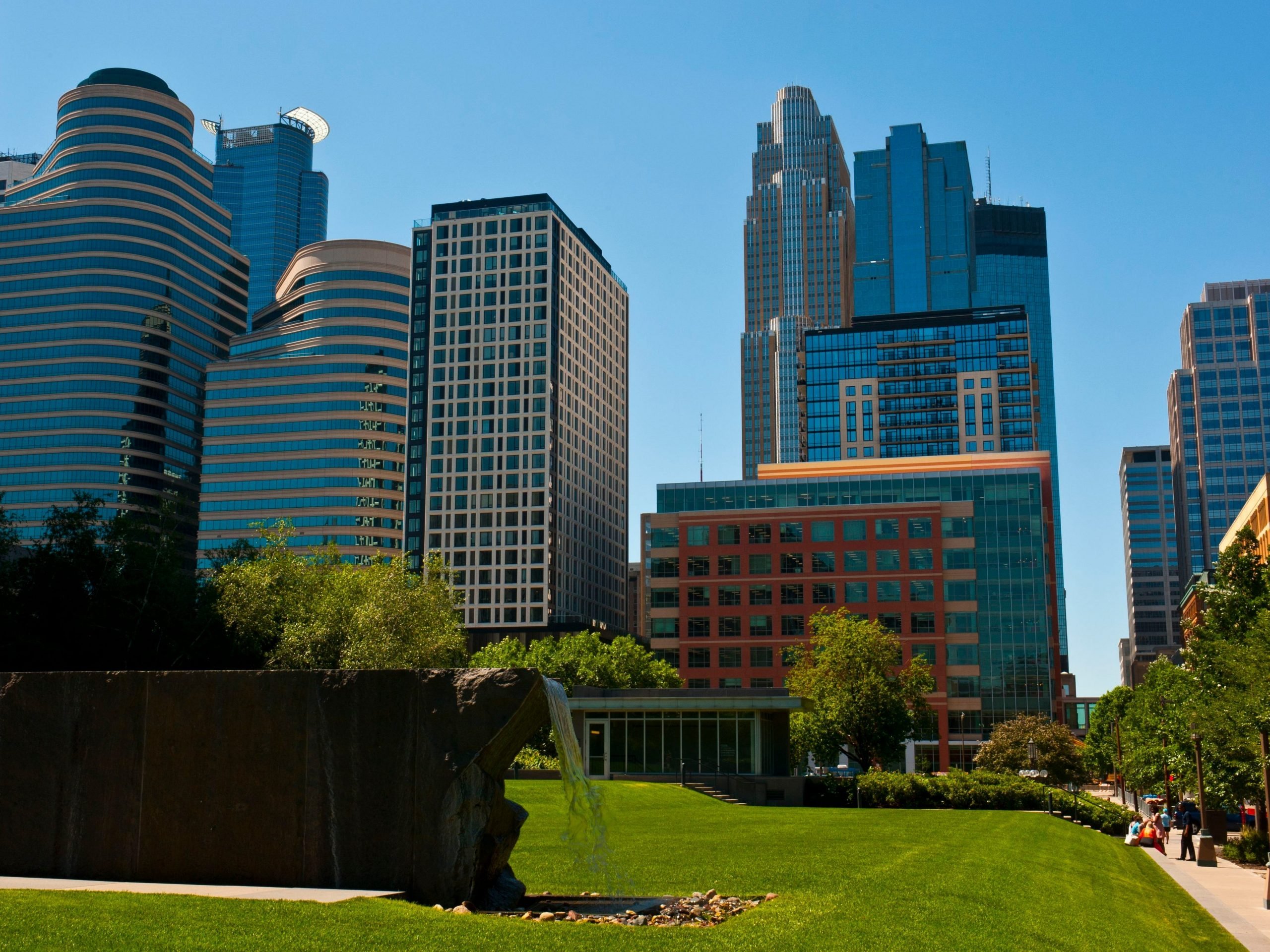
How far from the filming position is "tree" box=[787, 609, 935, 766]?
69.5 metres

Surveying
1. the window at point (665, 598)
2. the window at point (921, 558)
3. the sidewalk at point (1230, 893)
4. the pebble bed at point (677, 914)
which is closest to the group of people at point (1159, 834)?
the sidewalk at point (1230, 893)

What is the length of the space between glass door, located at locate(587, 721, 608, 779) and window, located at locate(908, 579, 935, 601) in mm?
51018

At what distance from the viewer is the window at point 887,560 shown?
360 feet

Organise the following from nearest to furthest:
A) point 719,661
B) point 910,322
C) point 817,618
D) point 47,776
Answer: point 47,776 → point 817,618 → point 719,661 → point 910,322

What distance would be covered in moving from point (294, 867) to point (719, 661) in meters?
97.8

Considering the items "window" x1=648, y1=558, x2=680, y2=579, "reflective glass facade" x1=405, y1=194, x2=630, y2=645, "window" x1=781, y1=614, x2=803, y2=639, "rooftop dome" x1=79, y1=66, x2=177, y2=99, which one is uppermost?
"rooftop dome" x1=79, y1=66, x2=177, y2=99

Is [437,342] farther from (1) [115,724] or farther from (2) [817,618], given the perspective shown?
(1) [115,724]

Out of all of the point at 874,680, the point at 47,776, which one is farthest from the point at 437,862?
the point at 874,680

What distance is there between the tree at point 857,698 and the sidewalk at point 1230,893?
2740 cm

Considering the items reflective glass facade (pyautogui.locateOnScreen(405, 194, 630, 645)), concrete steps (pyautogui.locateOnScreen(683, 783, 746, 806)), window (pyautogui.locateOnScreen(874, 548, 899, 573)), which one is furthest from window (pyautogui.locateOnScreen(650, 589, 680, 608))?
concrete steps (pyautogui.locateOnScreen(683, 783, 746, 806))

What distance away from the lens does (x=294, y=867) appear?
1619cm

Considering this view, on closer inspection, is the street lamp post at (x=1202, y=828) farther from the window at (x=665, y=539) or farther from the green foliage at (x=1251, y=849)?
the window at (x=665, y=539)

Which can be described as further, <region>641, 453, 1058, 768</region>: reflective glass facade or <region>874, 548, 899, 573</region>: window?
<region>874, 548, 899, 573</region>: window

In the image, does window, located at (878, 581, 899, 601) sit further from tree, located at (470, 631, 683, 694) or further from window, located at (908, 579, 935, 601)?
tree, located at (470, 631, 683, 694)
